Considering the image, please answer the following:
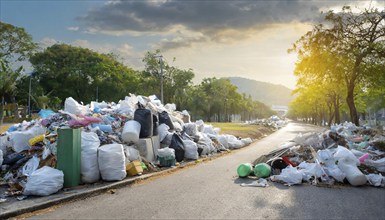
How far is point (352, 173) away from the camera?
879 cm

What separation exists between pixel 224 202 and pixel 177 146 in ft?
20.7

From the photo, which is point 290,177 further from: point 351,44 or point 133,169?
point 351,44

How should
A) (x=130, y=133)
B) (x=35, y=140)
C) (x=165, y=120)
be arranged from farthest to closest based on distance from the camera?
(x=165, y=120) → (x=130, y=133) → (x=35, y=140)

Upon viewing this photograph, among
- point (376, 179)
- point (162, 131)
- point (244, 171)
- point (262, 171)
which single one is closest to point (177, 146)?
point (162, 131)

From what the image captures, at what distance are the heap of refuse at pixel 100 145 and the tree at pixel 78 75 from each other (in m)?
44.1

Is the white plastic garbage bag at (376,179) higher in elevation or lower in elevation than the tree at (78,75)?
Answer: lower

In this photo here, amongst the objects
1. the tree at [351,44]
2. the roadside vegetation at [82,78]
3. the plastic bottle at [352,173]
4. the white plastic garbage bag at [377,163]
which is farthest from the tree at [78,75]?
the plastic bottle at [352,173]

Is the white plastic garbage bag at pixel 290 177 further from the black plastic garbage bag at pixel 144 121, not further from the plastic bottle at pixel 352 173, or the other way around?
the black plastic garbage bag at pixel 144 121

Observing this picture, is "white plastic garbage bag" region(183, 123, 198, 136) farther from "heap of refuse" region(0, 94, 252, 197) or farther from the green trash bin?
the green trash bin

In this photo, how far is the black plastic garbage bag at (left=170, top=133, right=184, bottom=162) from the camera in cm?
1316

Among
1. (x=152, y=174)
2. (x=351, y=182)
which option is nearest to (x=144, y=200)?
(x=152, y=174)

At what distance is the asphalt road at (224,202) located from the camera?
6160 millimetres

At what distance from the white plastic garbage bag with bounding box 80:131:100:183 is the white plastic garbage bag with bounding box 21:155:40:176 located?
4.18 ft

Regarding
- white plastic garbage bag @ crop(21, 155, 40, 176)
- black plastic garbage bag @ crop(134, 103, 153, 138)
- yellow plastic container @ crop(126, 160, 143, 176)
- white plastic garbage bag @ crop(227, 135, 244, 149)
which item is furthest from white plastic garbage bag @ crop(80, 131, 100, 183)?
white plastic garbage bag @ crop(227, 135, 244, 149)
